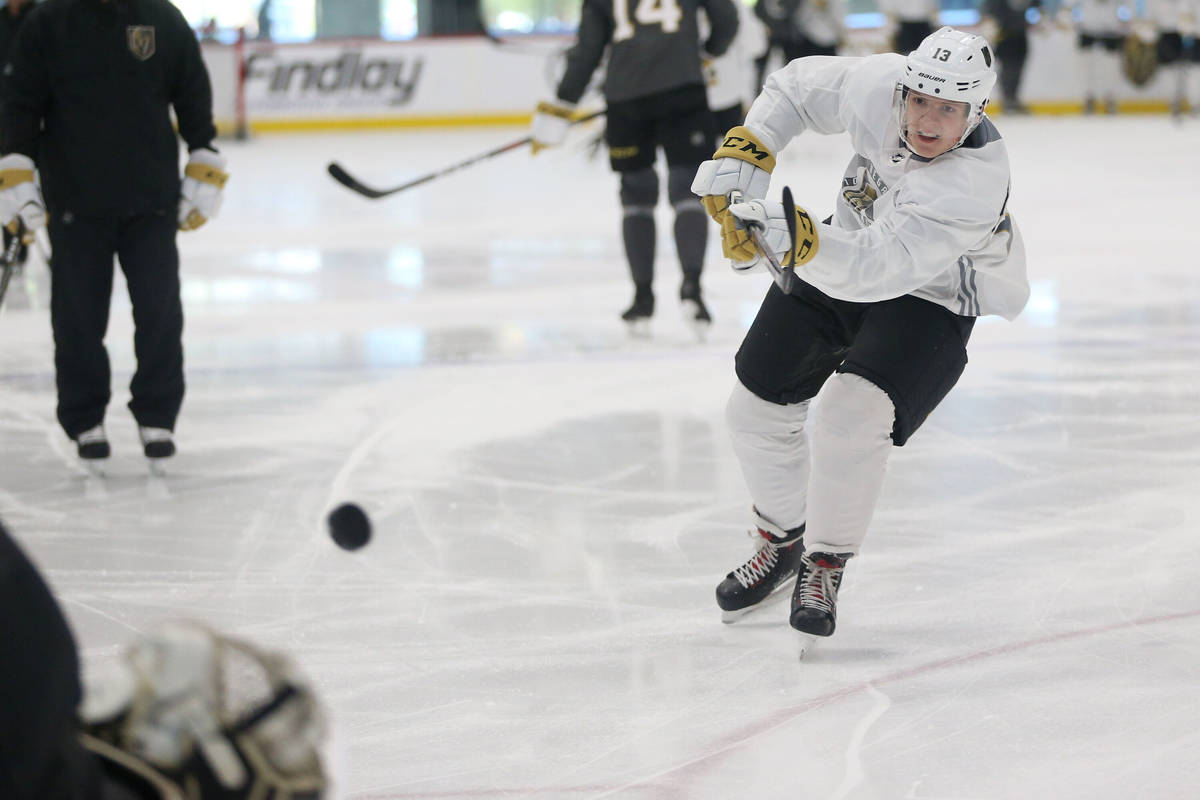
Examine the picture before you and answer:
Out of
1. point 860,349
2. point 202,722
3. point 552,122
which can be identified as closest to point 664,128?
point 552,122

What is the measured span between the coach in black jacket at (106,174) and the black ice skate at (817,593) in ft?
5.47

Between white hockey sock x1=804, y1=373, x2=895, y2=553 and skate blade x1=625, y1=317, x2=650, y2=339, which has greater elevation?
white hockey sock x1=804, y1=373, x2=895, y2=553

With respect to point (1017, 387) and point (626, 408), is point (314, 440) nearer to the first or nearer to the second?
point (626, 408)

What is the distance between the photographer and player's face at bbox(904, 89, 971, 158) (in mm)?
2104

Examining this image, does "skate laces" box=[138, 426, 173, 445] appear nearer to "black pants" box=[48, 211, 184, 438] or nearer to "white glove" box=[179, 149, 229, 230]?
"black pants" box=[48, 211, 184, 438]

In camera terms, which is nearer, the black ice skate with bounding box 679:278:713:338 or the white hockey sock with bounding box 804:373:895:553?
the white hockey sock with bounding box 804:373:895:553

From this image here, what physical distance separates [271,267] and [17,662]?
565 centimetres

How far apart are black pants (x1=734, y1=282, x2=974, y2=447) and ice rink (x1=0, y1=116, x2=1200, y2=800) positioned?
0.40 metres

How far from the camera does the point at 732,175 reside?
7.60 feet

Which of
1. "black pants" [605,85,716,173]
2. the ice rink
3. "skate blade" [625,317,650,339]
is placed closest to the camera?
the ice rink

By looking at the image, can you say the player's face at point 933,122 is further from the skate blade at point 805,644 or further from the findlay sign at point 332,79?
the findlay sign at point 332,79

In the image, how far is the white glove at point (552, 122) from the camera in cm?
481

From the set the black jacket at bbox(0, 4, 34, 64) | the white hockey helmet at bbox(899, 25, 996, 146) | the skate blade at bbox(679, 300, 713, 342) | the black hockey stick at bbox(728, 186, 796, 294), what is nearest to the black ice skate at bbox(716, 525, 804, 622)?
the black hockey stick at bbox(728, 186, 796, 294)

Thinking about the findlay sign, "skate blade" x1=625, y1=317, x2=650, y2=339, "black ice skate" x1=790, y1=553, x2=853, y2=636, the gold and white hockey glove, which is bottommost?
the findlay sign
